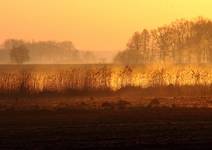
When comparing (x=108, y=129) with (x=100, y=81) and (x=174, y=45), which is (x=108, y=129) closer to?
(x=100, y=81)

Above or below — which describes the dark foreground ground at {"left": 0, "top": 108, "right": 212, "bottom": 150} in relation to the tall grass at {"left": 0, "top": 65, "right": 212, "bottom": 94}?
below

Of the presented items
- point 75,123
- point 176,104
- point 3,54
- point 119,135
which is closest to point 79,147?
point 119,135

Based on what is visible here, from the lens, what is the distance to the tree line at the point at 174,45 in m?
110

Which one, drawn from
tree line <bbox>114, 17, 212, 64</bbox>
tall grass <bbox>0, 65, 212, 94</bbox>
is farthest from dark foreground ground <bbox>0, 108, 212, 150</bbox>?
tree line <bbox>114, 17, 212, 64</bbox>

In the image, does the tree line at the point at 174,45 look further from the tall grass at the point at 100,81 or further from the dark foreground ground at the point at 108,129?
the dark foreground ground at the point at 108,129

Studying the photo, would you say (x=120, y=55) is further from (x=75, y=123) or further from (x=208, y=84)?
(x=75, y=123)

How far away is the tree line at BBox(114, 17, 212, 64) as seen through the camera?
4338 inches

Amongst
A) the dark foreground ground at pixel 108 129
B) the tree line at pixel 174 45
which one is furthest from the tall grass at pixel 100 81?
the tree line at pixel 174 45

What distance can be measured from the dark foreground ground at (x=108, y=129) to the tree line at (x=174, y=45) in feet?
278

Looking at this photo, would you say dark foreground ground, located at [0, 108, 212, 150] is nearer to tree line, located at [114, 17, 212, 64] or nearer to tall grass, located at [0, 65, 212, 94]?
tall grass, located at [0, 65, 212, 94]

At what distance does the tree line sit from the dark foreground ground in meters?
84.9

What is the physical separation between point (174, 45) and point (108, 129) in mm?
105371

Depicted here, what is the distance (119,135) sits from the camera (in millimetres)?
18141

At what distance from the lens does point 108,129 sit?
63.7ft
